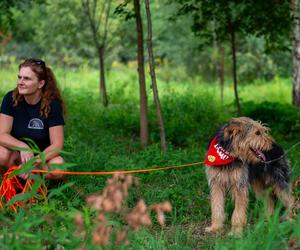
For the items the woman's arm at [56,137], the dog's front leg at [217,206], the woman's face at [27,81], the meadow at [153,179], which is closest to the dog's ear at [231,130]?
the dog's front leg at [217,206]

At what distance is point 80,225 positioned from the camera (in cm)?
279

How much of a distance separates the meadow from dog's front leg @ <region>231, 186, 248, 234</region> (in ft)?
0.36

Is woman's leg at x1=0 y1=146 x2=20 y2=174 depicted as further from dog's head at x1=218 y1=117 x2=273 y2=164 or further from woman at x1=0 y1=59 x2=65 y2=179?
dog's head at x1=218 y1=117 x2=273 y2=164

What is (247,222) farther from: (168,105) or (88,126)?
(168,105)

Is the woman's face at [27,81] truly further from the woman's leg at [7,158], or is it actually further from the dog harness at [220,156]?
the dog harness at [220,156]

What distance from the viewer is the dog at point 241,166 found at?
4871 mm

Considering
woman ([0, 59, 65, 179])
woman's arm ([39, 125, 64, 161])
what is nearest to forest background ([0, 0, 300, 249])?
woman's arm ([39, 125, 64, 161])

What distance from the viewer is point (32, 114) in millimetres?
5863

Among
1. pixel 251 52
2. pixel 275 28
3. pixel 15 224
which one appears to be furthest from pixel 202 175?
pixel 251 52

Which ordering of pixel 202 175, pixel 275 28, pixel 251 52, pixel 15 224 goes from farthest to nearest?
pixel 251 52
pixel 275 28
pixel 202 175
pixel 15 224

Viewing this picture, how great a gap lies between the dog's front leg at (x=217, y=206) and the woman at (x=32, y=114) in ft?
5.34

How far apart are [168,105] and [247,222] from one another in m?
5.92

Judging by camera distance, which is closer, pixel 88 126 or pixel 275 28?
pixel 88 126

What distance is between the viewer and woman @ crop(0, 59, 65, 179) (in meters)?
5.72
